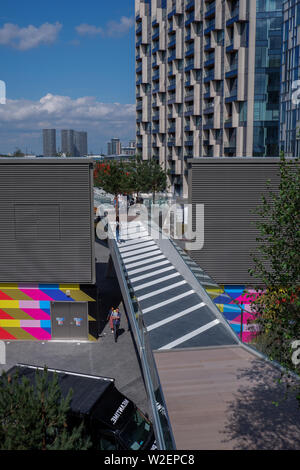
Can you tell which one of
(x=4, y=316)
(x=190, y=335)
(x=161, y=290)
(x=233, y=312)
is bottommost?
(x=4, y=316)

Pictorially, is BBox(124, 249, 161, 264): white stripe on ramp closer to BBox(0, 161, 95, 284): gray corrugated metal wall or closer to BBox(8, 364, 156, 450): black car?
BBox(0, 161, 95, 284): gray corrugated metal wall

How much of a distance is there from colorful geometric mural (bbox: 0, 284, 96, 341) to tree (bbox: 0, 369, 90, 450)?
12.5 m

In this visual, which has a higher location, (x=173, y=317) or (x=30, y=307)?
(x=173, y=317)

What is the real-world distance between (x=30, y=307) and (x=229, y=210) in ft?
33.5

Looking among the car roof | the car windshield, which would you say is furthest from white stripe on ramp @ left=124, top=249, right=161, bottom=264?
the car windshield

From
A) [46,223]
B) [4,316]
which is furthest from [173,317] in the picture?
[4,316]

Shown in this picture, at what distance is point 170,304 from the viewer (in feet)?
48.7

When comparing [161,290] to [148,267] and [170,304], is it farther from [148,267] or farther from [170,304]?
[148,267]

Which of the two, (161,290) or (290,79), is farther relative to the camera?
(290,79)

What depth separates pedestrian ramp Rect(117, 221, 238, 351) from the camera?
12.5 m

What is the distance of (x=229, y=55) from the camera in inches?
2391

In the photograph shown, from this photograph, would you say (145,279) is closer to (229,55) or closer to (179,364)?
(179,364)

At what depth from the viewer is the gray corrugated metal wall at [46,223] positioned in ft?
61.5

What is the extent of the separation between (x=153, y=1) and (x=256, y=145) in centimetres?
4453
